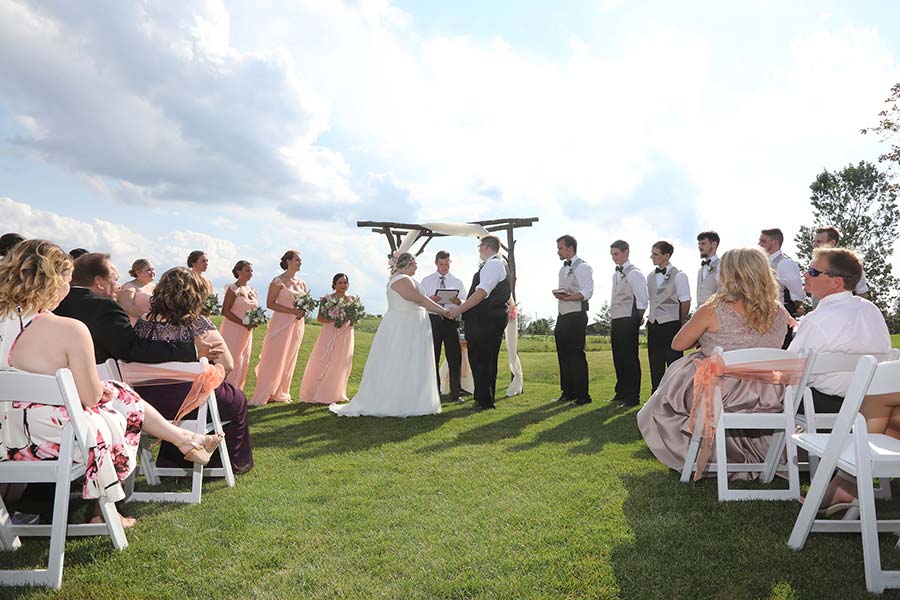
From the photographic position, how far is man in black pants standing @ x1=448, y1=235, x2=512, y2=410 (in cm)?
882

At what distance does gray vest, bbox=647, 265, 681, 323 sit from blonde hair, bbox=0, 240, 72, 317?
26.4 feet

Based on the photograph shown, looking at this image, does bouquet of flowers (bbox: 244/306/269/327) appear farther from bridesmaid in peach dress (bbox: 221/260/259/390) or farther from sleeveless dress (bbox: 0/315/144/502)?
sleeveless dress (bbox: 0/315/144/502)

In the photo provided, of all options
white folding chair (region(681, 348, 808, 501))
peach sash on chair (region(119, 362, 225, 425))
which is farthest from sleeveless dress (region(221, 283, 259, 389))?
white folding chair (region(681, 348, 808, 501))

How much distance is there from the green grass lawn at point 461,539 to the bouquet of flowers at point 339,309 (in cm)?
367

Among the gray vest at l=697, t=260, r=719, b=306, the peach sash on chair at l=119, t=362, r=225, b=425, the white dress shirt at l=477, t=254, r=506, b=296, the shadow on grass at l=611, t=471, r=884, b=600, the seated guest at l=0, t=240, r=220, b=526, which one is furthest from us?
the white dress shirt at l=477, t=254, r=506, b=296

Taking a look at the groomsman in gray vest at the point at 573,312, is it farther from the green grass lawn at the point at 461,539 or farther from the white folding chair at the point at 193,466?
the white folding chair at the point at 193,466

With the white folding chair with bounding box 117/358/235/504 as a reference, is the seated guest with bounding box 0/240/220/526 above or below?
above

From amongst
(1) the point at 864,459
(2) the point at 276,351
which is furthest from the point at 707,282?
(2) the point at 276,351

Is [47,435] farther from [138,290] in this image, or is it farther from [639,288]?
[639,288]

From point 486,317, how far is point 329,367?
8.63ft

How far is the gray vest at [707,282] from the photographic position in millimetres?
8617

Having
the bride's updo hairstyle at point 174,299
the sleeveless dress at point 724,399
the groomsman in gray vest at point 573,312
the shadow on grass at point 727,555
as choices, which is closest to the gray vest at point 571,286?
the groomsman in gray vest at point 573,312

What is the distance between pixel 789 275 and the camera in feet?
25.9

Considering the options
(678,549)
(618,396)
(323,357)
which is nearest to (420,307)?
(323,357)
